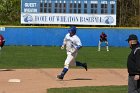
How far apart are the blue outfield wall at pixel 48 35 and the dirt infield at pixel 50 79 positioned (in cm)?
2602

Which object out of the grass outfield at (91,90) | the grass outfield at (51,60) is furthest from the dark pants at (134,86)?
the grass outfield at (51,60)

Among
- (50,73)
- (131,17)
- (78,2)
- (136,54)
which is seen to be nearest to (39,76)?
(50,73)

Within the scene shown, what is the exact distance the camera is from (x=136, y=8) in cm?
5550

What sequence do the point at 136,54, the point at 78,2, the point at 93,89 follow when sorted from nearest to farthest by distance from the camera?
the point at 136,54 < the point at 93,89 < the point at 78,2

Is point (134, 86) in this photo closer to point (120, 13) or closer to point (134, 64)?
point (134, 64)

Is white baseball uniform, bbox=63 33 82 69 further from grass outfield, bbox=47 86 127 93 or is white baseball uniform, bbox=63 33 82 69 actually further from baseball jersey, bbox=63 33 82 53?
grass outfield, bbox=47 86 127 93

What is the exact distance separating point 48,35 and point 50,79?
29583mm

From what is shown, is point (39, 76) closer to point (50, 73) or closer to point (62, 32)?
point (50, 73)

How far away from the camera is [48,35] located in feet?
149

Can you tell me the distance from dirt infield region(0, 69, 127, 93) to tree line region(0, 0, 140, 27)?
33.2 metres

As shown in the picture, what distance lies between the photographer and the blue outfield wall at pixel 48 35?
4500 cm

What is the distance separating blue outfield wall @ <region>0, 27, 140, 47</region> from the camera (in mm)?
45000

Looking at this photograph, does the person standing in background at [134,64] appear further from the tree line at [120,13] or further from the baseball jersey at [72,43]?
the tree line at [120,13]

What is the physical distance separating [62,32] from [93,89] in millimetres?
32441
